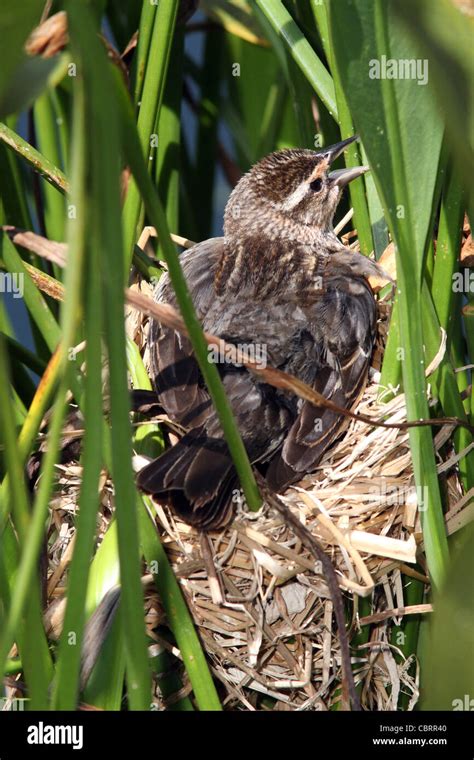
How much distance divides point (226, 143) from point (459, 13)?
2978 mm

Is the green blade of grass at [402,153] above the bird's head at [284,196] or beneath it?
beneath

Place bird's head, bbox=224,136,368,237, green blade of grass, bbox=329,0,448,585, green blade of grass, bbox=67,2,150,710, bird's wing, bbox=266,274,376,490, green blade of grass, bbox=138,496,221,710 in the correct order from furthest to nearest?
bird's head, bbox=224,136,368,237 < bird's wing, bbox=266,274,376,490 < green blade of grass, bbox=138,496,221,710 < green blade of grass, bbox=329,0,448,585 < green blade of grass, bbox=67,2,150,710

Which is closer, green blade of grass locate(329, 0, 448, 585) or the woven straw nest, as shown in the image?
green blade of grass locate(329, 0, 448, 585)

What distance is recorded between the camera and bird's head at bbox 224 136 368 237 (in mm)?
2920

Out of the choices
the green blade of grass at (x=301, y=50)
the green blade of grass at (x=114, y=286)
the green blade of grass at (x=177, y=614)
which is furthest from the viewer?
the green blade of grass at (x=301, y=50)

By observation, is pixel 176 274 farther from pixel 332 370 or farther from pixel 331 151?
pixel 331 151

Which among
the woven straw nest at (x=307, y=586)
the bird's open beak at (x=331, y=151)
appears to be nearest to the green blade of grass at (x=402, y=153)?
the woven straw nest at (x=307, y=586)

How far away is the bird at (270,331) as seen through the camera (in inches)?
90.4

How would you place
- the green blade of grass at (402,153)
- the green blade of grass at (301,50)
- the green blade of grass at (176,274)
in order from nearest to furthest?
the green blade of grass at (176,274) < the green blade of grass at (402,153) < the green blade of grass at (301,50)

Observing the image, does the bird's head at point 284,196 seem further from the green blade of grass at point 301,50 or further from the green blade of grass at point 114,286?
the green blade of grass at point 114,286

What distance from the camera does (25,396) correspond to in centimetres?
277

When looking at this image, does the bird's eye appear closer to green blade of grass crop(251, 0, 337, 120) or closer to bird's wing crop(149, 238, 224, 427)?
bird's wing crop(149, 238, 224, 427)
